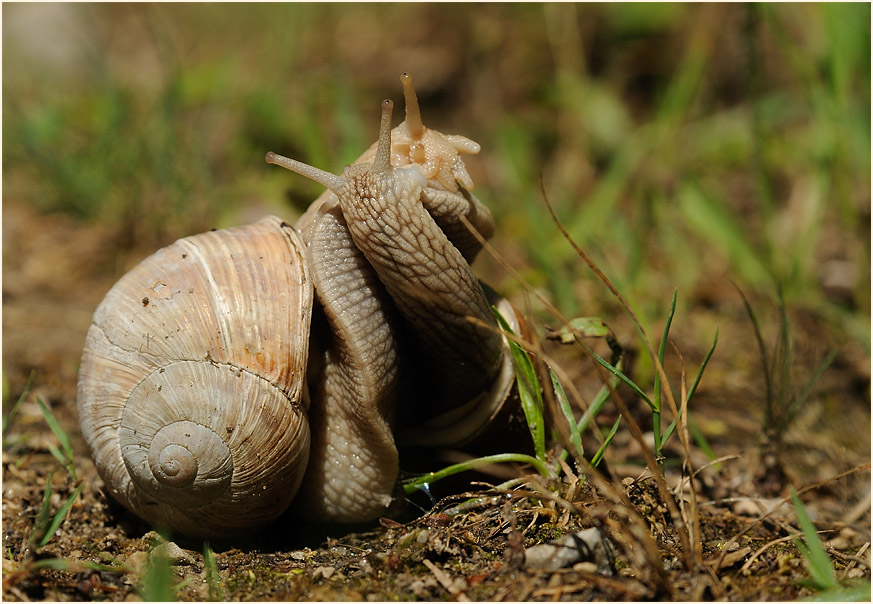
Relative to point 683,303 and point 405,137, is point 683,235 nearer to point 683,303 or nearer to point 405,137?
point 683,303

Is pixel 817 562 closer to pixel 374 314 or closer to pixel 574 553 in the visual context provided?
pixel 574 553

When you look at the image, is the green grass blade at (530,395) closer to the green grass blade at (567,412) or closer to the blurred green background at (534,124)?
the green grass blade at (567,412)

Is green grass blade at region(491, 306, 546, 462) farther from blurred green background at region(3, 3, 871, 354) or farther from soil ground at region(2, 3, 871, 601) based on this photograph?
blurred green background at region(3, 3, 871, 354)

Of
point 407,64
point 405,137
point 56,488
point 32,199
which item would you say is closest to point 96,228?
point 32,199

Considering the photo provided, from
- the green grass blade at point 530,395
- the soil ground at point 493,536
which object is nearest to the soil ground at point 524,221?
the soil ground at point 493,536

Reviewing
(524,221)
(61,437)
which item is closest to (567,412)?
(61,437)

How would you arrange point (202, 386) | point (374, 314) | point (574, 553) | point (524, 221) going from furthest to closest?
point (524, 221) → point (374, 314) → point (202, 386) → point (574, 553)
